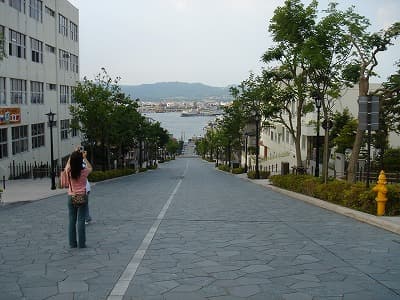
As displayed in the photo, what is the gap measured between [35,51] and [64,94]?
8976mm

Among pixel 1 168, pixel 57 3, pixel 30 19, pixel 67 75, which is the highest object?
pixel 57 3

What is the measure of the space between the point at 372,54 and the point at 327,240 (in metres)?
10.4

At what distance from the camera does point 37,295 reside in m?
5.83

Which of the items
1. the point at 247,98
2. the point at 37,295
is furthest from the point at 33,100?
the point at 37,295

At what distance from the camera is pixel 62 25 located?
50844 millimetres

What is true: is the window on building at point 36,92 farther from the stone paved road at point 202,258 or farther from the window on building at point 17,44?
the stone paved road at point 202,258

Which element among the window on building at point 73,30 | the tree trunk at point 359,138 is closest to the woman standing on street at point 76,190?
the tree trunk at point 359,138

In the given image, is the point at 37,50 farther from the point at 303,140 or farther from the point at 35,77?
the point at 303,140

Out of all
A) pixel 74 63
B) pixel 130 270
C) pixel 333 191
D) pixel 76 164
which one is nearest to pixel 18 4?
pixel 74 63

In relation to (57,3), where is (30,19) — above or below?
below

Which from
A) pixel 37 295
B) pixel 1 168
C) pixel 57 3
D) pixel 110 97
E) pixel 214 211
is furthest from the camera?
pixel 57 3

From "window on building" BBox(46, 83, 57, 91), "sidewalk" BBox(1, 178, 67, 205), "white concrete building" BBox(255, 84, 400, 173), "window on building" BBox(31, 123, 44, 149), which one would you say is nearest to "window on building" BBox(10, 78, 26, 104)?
"window on building" BBox(31, 123, 44, 149)

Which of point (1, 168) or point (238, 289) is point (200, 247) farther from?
point (1, 168)

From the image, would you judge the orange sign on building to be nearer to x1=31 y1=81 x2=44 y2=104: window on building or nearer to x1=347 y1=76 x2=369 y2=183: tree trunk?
x1=31 y1=81 x2=44 y2=104: window on building
